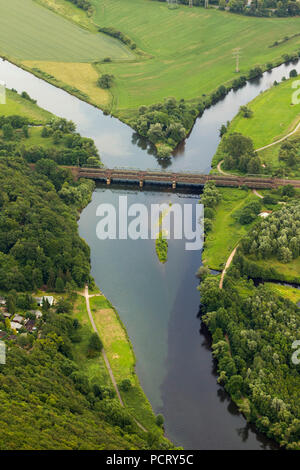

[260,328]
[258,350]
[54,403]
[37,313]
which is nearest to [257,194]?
[260,328]

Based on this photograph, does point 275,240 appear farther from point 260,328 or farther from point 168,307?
point 168,307

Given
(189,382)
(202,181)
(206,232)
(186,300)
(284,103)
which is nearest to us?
(189,382)

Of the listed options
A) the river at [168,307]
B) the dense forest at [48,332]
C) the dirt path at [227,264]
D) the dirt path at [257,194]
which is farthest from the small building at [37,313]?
the dirt path at [257,194]

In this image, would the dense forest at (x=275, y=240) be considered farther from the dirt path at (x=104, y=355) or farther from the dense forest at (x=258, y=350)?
the dirt path at (x=104, y=355)

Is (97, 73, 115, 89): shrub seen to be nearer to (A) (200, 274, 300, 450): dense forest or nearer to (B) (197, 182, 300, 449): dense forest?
(B) (197, 182, 300, 449): dense forest
